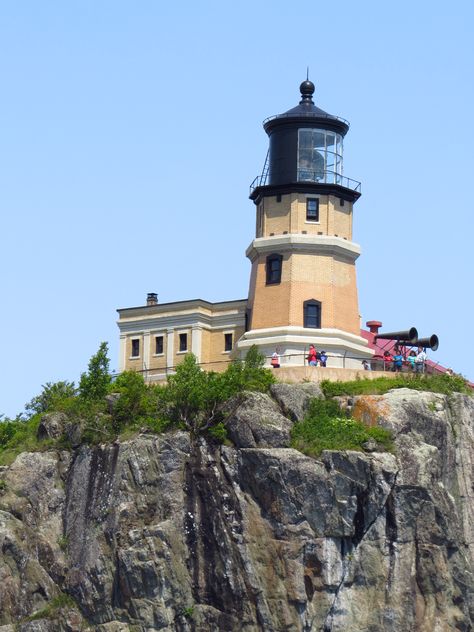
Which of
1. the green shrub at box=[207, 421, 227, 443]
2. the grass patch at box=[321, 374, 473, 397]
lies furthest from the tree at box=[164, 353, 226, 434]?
the grass patch at box=[321, 374, 473, 397]

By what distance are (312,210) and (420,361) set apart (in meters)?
9.53

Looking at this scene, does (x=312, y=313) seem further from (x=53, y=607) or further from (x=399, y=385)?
(x=53, y=607)

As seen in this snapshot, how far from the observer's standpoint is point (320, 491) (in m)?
84.2

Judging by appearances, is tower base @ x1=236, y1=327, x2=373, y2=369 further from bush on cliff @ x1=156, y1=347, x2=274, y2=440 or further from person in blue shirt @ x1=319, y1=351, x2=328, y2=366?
bush on cliff @ x1=156, y1=347, x2=274, y2=440

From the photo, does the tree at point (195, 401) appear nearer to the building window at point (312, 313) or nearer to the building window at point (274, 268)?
the building window at point (312, 313)

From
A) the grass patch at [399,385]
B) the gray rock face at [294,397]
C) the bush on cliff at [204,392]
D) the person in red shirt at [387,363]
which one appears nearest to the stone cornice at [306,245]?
the person in red shirt at [387,363]

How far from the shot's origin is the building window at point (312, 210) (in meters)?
95.9

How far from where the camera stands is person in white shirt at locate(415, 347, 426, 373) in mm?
93875

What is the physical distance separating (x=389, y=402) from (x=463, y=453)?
4959 millimetres

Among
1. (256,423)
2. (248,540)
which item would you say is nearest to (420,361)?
(256,423)

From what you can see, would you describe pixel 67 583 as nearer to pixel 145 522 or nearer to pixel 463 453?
pixel 145 522

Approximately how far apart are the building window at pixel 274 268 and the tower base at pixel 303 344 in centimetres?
270

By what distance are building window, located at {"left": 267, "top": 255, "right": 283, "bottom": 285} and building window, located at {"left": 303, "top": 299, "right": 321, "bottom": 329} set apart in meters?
2.03

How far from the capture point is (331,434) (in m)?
86.4
